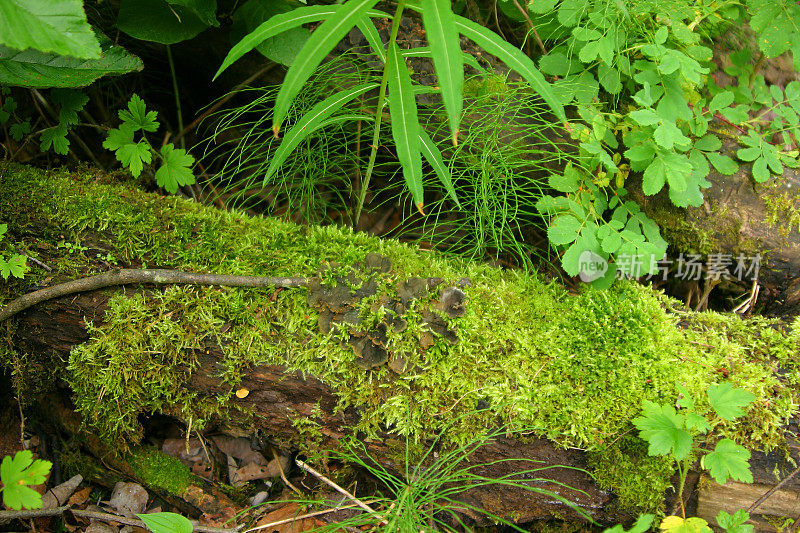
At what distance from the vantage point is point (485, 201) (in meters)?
2.33

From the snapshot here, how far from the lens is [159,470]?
2121 mm

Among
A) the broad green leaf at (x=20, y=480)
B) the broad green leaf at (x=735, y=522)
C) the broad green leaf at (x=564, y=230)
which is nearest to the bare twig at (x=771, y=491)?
the broad green leaf at (x=735, y=522)

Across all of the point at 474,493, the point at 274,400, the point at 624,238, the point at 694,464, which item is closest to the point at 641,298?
the point at 624,238

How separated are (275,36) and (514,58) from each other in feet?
3.90

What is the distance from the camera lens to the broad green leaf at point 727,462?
162cm

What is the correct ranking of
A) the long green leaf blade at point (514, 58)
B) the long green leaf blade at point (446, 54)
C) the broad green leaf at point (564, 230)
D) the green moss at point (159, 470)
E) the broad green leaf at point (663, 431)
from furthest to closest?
the green moss at point (159, 470)
the broad green leaf at point (564, 230)
the broad green leaf at point (663, 431)
the long green leaf blade at point (514, 58)
the long green leaf blade at point (446, 54)

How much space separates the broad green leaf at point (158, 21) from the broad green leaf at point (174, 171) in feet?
1.62

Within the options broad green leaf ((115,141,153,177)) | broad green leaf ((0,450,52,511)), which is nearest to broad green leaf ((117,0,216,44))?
broad green leaf ((115,141,153,177))

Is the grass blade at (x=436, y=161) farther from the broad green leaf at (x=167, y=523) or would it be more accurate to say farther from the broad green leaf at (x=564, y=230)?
the broad green leaf at (x=167, y=523)

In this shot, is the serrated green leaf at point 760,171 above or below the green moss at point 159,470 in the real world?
above

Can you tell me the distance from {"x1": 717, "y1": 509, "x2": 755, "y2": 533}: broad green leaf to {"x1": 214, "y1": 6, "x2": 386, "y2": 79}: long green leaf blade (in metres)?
2.08

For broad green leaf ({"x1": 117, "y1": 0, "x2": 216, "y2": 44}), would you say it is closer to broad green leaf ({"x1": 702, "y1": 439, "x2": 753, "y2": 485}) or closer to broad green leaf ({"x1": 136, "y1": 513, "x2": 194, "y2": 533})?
broad green leaf ({"x1": 136, "y1": 513, "x2": 194, "y2": 533})
